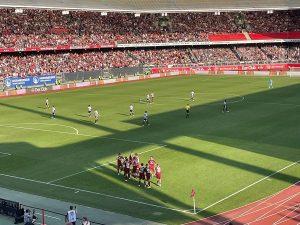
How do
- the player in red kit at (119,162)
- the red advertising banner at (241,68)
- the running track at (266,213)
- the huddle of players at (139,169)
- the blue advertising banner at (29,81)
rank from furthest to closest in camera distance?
1. the red advertising banner at (241,68)
2. the blue advertising banner at (29,81)
3. the player in red kit at (119,162)
4. the huddle of players at (139,169)
5. the running track at (266,213)

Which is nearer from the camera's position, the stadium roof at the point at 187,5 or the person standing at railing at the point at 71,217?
the person standing at railing at the point at 71,217

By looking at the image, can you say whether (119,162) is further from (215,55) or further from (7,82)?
(215,55)

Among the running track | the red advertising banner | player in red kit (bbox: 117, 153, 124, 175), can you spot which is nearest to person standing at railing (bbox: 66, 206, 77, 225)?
the running track

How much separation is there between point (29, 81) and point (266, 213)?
5731 cm

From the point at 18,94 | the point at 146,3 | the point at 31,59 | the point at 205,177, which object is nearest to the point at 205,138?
the point at 205,177

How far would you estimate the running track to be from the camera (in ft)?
74.4

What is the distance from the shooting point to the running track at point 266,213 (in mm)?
22688

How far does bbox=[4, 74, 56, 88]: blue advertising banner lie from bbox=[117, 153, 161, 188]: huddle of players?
46.1m

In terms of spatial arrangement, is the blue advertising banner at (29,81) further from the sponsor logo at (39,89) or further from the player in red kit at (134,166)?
the player in red kit at (134,166)

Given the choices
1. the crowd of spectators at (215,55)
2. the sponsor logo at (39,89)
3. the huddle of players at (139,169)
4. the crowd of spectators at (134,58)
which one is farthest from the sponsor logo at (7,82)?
the huddle of players at (139,169)

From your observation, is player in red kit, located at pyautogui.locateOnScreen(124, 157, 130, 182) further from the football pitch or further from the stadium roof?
the stadium roof

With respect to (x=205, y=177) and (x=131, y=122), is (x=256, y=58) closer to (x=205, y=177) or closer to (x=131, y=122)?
(x=131, y=122)

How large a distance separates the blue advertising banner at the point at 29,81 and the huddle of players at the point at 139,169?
46.1m

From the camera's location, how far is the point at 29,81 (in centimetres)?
7488
